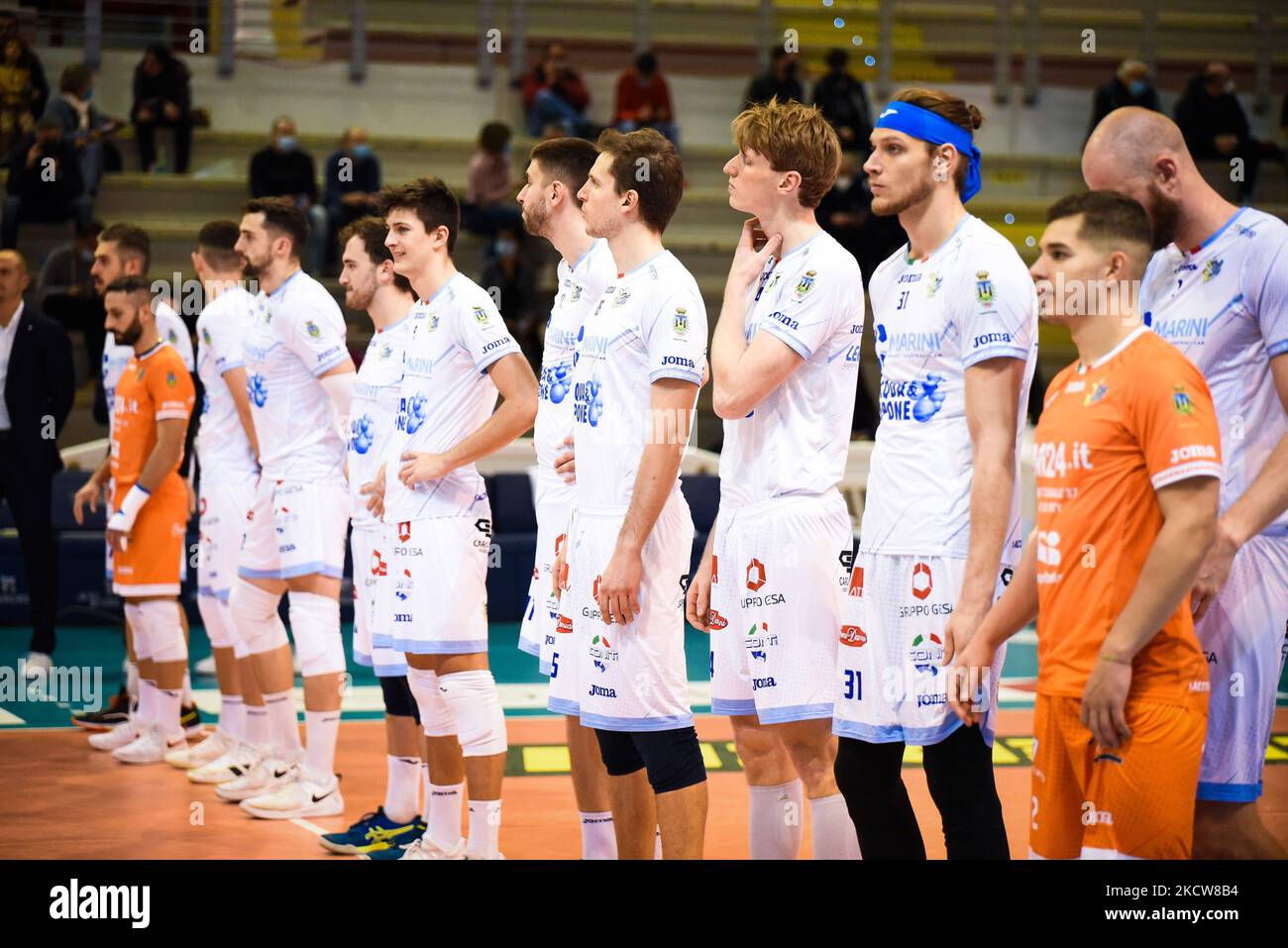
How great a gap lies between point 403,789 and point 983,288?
3.22 meters

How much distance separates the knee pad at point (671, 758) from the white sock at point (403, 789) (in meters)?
1.91

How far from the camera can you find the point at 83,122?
44.0 ft

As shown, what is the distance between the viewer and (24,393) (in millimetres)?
8680

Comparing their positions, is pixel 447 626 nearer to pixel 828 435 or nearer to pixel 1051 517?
pixel 828 435

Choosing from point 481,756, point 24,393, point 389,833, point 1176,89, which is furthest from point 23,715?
point 1176,89

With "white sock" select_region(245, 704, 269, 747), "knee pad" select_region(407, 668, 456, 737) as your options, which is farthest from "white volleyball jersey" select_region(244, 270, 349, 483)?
"knee pad" select_region(407, 668, 456, 737)

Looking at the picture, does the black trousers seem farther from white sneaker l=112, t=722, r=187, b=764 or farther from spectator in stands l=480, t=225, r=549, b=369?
spectator in stands l=480, t=225, r=549, b=369

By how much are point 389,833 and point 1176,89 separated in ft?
47.1

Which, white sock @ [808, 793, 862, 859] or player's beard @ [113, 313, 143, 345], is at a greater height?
player's beard @ [113, 313, 143, 345]

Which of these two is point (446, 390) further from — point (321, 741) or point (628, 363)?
point (321, 741)

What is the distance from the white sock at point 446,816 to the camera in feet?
17.0

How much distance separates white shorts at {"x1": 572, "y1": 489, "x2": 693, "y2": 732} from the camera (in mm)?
4004

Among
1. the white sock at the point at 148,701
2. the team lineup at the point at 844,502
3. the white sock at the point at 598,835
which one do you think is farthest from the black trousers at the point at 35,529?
the white sock at the point at 598,835

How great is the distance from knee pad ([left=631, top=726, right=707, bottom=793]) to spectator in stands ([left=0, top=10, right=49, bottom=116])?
11.5 m
